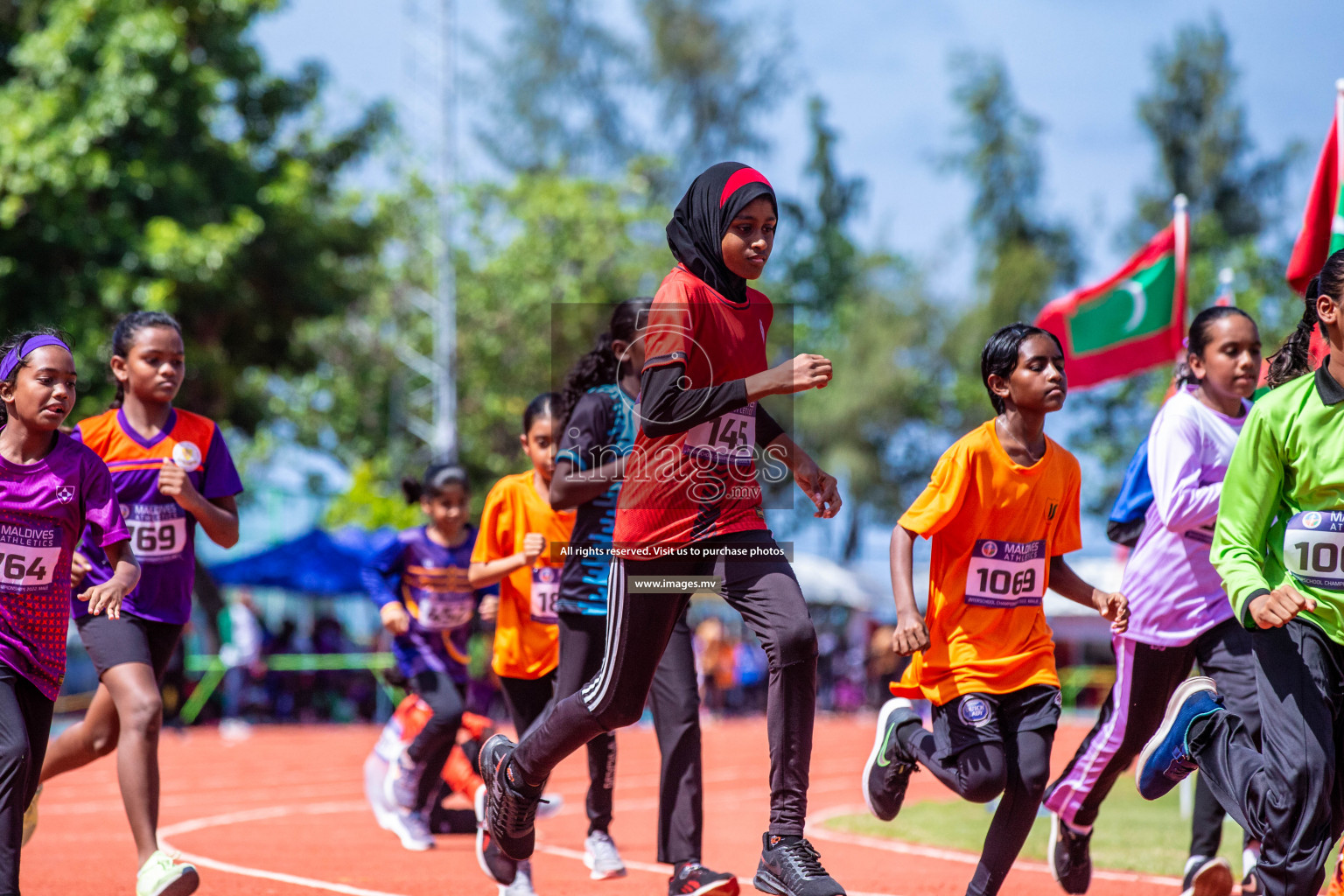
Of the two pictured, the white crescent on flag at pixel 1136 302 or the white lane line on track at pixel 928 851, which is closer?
the white lane line on track at pixel 928 851

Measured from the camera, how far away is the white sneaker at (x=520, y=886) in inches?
235

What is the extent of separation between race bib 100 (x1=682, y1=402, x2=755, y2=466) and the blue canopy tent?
18.2 m

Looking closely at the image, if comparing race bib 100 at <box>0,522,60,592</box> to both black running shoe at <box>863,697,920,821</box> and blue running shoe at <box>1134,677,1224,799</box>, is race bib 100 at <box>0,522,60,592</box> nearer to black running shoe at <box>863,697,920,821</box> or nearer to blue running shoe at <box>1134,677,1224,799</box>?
black running shoe at <box>863,697,920,821</box>

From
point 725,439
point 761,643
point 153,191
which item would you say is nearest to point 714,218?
point 725,439

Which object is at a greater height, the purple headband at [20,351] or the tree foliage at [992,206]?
the tree foliage at [992,206]

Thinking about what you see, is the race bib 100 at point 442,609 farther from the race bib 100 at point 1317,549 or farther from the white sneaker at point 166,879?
the race bib 100 at point 1317,549

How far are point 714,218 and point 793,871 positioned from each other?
213cm

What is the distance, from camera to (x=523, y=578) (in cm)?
723

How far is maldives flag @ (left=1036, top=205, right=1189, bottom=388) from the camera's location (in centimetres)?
1257

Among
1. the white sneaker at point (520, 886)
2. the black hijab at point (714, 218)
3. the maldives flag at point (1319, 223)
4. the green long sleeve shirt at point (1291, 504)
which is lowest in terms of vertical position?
the white sneaker at point (520, 886)

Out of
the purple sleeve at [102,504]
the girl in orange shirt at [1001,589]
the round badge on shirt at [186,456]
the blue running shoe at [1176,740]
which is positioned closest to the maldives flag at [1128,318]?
the girl in orange shirt at [1001,589]

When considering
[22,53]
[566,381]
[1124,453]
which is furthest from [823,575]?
[566,381]

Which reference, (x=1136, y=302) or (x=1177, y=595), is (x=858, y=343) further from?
(x=1177, y=595)

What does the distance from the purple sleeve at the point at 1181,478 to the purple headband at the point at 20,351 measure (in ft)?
14.0
